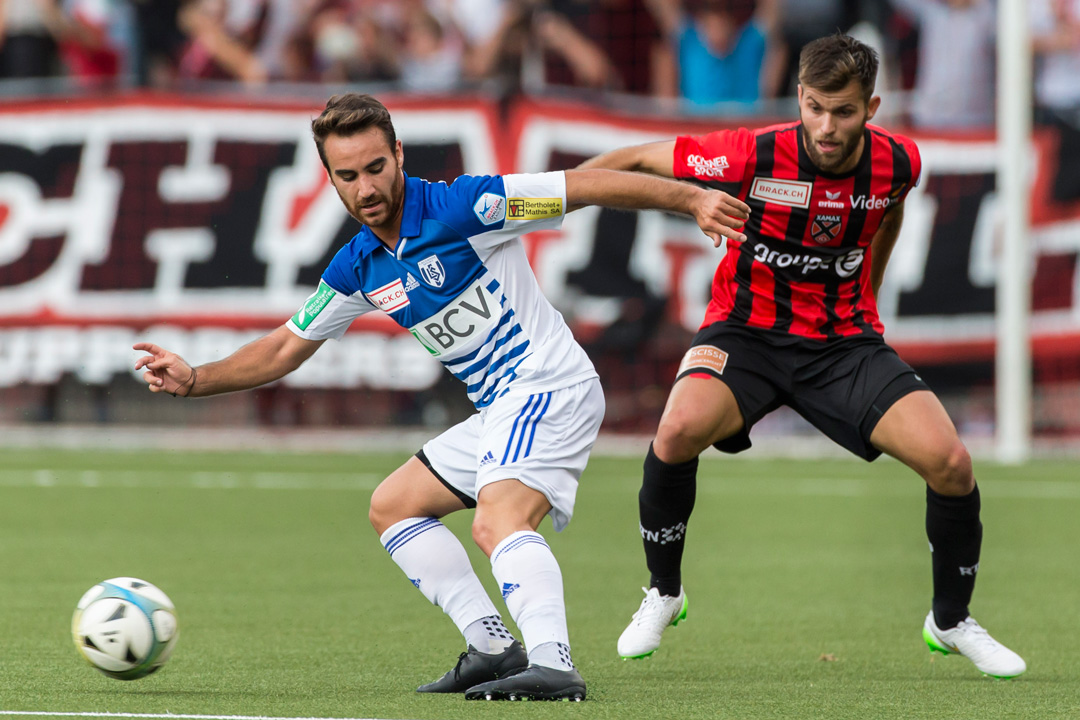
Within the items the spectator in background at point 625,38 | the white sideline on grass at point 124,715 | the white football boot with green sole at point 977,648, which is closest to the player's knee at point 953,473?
the white football boot with green sole at point 977,648

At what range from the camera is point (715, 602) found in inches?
272

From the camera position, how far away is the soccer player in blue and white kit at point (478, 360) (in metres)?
4.61

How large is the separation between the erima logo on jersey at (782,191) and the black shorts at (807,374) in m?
0.46

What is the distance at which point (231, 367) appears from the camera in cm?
508

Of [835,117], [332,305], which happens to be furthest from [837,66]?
[332,305]

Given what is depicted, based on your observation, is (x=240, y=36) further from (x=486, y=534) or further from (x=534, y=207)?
(x=486, y=534)

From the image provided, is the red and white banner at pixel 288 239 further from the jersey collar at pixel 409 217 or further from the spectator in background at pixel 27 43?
the jersey collar at pixel 409 217

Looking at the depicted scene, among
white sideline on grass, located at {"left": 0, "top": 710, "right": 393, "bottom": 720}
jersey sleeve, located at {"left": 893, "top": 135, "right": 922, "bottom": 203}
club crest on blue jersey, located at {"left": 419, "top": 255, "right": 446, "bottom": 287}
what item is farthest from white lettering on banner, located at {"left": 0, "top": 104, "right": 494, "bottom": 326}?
white sideline on grass, located at {"left": 0, "top": 710, "right": 393, "bottom": 720}

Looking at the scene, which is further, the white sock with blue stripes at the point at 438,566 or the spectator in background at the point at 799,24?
the spectator in background at the point at 799,24

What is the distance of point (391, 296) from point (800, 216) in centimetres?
151

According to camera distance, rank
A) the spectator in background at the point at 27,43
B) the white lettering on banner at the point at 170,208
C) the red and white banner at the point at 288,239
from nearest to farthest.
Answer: the red and white banner at the point at 288,239, the white lettering on banner at the point at 170,208, the spectator in background at the point at 27,43

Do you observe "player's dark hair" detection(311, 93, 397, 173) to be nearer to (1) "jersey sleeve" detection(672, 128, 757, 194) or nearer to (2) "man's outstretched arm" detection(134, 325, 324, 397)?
(2) "man's outstretched arm" detection(134, 325, 324, 397)

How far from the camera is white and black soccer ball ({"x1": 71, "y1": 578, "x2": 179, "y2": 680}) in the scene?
4.70 meters

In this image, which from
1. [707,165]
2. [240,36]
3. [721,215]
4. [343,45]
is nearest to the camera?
[721,215]
